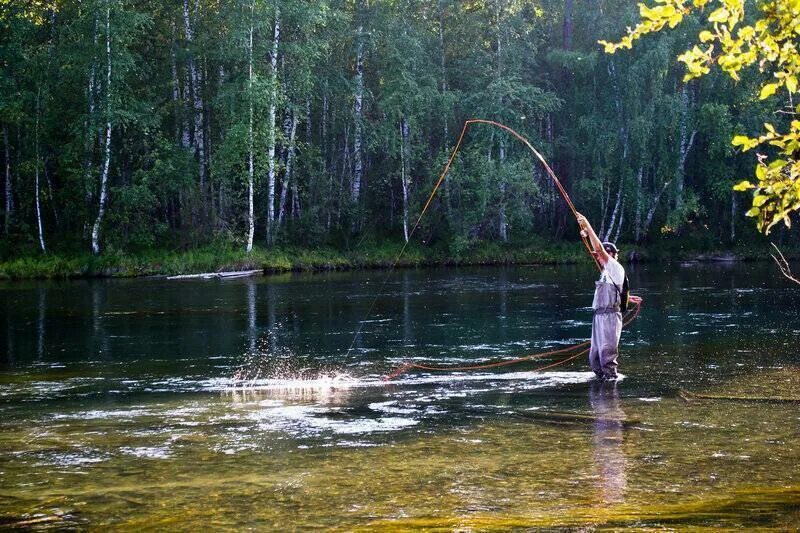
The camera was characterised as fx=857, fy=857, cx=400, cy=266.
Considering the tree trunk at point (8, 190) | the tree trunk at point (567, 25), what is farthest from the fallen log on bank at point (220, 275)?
the tree trunk at point (567, 25)

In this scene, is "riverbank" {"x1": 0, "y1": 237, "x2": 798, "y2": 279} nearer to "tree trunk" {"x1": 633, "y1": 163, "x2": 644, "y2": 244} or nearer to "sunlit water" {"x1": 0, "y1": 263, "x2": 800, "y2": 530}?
"tree trunk" {"x1": 633, "y1": 163, "x2": 644, "y2": 244}

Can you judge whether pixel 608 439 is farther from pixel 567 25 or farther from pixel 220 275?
pixel 567 25

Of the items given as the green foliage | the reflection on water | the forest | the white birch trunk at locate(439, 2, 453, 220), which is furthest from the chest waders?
the white birch trunk at locate(439, 2, 453, 220)

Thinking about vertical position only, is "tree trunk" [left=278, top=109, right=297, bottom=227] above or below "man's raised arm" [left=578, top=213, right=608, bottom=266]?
above

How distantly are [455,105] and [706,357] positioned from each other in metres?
34.2

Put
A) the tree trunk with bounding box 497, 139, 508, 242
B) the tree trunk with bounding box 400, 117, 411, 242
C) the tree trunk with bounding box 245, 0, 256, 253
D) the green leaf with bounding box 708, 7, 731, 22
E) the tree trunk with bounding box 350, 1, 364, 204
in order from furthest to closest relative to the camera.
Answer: the tree trunk with bounding box 400, 117, 411, 242
the tree trunk with bounding box 497, 139, 508, 242
the tree trunk with bounding box 350, 1, 364, 204
the tree trunk with bounding box 245, 0, 256, 253
the green leaf with bounding box 708, 7, 731, 22

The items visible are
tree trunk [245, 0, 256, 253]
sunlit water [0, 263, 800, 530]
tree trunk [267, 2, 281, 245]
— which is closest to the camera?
sunlit water [0, 263, 800, 530]

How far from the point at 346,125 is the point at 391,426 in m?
37.2

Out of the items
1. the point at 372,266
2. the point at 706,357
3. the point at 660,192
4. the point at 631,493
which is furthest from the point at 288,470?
the point at 660,192

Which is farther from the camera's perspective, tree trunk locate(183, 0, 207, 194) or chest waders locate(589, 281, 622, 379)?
tree trunk locate(183, 0, 207, 194)

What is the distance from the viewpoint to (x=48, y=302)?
26438mm

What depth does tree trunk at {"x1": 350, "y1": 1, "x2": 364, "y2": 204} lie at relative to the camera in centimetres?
4372

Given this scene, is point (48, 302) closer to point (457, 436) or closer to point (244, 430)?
point (244, 430)

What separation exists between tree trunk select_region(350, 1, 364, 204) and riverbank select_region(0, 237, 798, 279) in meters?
3.62
